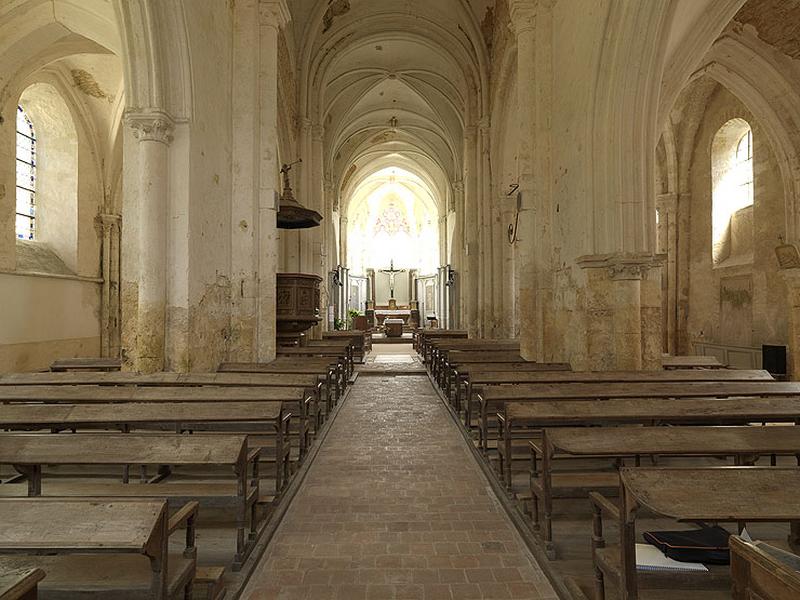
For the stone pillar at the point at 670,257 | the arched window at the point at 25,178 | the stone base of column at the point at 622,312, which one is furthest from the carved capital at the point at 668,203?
the arched window at the point at 25,178

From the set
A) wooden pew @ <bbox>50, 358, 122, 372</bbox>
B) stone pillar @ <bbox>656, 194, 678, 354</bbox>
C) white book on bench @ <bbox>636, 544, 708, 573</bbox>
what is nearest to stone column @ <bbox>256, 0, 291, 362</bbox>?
wooden pew @ <bbox>50, 358, 122, 372</bbox>

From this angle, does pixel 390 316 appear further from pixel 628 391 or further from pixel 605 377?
pixel 628 391

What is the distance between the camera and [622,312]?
300 inches

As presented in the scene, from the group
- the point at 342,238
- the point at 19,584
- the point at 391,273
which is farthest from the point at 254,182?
the point at 391,273

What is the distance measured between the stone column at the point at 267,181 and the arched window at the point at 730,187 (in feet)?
38.6

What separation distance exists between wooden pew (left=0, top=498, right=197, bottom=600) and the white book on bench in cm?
213

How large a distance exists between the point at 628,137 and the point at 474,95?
1215 centimetres

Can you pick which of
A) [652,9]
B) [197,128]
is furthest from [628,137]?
[197,128]

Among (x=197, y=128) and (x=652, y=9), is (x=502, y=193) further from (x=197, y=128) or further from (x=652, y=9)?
(x=197, y=128)

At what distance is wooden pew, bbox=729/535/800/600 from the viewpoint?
1.43 metres

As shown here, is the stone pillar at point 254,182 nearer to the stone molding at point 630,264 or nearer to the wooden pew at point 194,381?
the wooden pew at point 194,381

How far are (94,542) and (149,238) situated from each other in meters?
6.10

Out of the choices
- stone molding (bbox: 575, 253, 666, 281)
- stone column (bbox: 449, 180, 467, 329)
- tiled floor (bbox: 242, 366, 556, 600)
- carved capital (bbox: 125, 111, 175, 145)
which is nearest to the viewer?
tiled floor (bbox: 242, 366, 556, 600)

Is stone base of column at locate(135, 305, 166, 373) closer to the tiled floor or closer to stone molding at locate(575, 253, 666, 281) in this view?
the tiled floor
